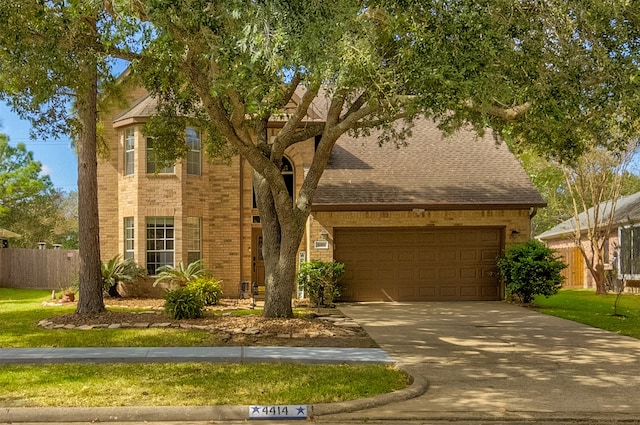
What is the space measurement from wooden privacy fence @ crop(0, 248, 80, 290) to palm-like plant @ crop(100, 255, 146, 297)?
7.84m

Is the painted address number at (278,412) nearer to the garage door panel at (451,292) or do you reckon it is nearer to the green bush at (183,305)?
the green bush at (183,305)

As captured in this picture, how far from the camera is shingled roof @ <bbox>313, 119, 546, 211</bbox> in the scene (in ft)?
59.0

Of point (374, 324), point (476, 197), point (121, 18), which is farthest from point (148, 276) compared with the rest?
point (121, 18)

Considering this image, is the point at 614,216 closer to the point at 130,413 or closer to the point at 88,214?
the point at 88,214

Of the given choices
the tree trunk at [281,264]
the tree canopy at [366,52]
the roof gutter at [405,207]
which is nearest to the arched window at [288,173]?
the roof gutter at [405,207]

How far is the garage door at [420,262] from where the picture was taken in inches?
731

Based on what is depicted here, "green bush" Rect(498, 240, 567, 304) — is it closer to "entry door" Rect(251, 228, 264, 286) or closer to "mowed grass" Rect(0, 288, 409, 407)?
"entry door" Rect(251, 228, 264, 286)

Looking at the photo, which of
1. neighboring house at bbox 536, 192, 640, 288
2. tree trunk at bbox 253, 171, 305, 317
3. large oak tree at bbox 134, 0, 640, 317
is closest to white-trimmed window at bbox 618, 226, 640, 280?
neighboring house at bbox 536, 192, 640, 288

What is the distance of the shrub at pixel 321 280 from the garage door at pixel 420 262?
1081 millimetres

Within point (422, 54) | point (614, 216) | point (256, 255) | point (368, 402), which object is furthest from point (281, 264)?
point (614, 216)

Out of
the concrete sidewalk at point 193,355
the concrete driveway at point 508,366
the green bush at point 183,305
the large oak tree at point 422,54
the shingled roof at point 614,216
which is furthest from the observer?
the shingled roof at point 614,216

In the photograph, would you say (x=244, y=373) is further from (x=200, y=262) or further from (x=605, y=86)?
(x=200, y=262)

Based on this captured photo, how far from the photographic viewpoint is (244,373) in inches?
320

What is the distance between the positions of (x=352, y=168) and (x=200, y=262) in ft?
18.0
